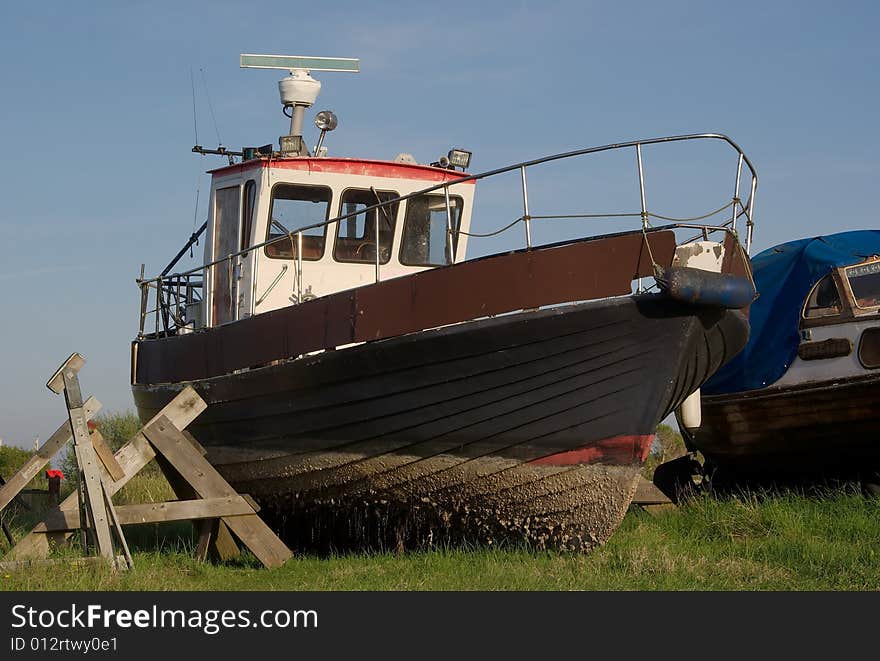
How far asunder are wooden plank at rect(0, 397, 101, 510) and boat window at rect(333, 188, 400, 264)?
2623 mm

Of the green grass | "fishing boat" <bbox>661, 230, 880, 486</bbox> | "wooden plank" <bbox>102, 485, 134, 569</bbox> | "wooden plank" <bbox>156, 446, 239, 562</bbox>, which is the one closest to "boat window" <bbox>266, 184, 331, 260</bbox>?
"wooden plank" <bbox>156, 446, 239, 562</bbox>

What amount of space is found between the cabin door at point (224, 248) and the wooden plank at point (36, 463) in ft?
5.84

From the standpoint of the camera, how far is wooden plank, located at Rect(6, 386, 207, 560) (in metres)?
7.61

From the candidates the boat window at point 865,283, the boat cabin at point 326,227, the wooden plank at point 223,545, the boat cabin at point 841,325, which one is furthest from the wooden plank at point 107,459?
the boat window at point 865,283

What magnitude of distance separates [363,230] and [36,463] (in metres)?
3.30

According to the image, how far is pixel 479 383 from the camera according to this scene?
24.6ft

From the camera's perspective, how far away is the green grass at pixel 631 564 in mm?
6863

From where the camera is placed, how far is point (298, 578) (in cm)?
747

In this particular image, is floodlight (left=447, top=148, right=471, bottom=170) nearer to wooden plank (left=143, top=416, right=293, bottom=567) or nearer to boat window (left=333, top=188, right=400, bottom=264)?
boat window (left=333, top=188, right=400, bottom=264)

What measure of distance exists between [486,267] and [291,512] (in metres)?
2.75

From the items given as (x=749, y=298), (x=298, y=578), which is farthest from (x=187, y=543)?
(x=749, y=298)

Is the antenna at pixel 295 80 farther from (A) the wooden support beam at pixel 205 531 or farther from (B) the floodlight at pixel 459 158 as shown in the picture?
(A) the wooden support beam at pixel 205 531

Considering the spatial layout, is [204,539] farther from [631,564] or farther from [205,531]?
[631,564]
